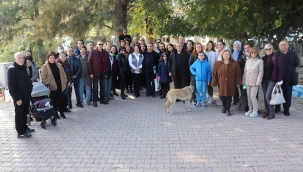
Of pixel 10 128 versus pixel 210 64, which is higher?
pixel 210 64

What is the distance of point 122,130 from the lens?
6.23 m

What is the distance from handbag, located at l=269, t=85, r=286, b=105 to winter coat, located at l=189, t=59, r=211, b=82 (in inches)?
69.2

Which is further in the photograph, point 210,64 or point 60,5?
point 60,5

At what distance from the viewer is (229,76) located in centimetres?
696

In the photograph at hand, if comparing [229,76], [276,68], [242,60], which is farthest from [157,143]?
[242,60]

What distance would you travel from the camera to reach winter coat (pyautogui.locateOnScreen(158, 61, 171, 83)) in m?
8.90

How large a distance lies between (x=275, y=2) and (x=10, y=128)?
901cm

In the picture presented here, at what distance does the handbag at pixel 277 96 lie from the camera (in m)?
6.49

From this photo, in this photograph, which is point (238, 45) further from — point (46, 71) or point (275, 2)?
point (46, 71)

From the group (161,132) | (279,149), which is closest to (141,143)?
(161,132)

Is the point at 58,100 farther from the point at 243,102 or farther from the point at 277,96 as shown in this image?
the point at 277,96

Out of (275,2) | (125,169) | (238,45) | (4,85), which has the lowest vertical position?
(125,169)

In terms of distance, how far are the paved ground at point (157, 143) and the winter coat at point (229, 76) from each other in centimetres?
67

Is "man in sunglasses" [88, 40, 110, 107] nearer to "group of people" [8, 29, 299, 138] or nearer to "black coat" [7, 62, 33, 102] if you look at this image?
"group of people" [8, 29, 299, 138]
